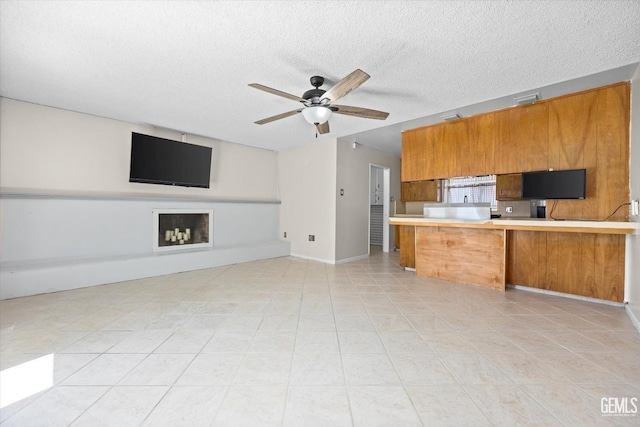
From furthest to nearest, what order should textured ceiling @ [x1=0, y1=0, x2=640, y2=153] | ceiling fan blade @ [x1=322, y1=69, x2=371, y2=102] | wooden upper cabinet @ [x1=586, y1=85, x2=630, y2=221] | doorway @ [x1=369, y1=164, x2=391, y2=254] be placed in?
doorway @ [x1=369, y1=164, x2=391, y2=254]
wooden upper cabinet @ [x1=586, y1=85, x2=630, y2=221]
ceiling fan blade @ [x1=322, y1=69, x2=371, y2=102]
textured ceiling @ [x1=0, y1=0, x2=640, y2=153]

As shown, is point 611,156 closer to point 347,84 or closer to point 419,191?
point 347,84

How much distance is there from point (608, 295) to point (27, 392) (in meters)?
5.09

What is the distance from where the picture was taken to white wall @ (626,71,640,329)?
98.4 inches

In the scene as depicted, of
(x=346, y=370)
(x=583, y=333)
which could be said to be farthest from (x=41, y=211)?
(x=583, y=333)

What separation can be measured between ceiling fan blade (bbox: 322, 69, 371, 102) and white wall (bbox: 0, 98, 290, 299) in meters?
3.55

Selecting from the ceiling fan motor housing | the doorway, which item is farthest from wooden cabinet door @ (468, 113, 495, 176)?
the doorway

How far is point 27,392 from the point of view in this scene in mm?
1506

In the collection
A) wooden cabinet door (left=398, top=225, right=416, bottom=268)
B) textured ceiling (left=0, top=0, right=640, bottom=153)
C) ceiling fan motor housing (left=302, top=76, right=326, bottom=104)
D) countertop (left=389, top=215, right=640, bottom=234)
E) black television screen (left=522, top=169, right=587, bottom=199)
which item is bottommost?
wooden cabinet door (left=398, top=225, right=416, bottom=268)

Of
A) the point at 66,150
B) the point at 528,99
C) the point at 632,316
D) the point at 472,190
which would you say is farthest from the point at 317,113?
the point at 472,190

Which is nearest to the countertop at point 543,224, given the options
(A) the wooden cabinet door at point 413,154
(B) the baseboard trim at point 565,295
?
(B) the baseboard trim at point 565,295

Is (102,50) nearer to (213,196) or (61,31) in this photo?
(61,31)

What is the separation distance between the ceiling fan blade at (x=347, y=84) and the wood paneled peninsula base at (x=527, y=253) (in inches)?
98.4

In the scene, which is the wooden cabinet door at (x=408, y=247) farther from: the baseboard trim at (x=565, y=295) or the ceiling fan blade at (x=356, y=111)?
the ceiling fan blade at (x=356, y=111)

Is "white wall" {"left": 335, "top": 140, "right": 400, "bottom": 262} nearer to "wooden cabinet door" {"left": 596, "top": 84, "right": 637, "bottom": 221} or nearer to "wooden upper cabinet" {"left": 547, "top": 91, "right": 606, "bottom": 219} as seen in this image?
"wooden upper cabinet" {"left": 547, "top": 91, "right": 606, "bottom": 219}
